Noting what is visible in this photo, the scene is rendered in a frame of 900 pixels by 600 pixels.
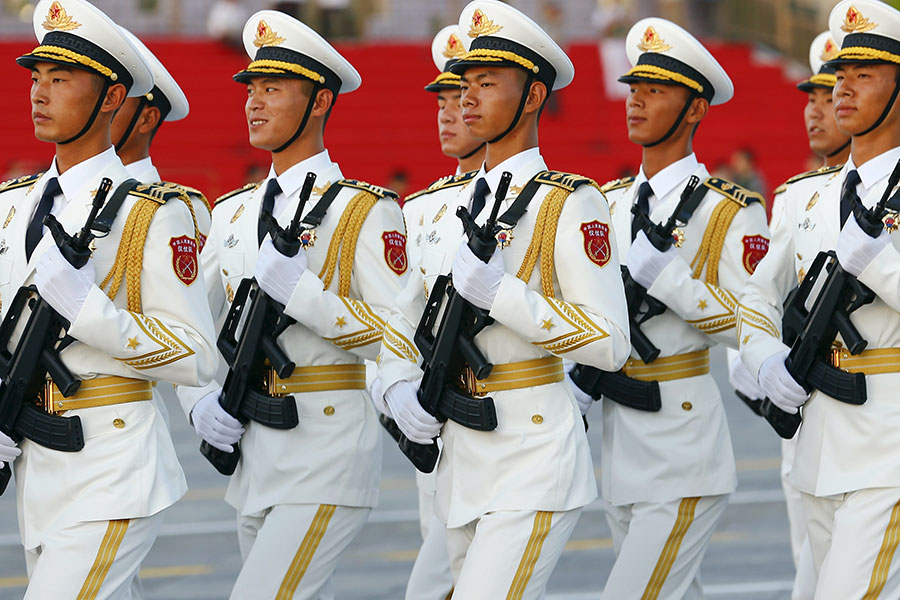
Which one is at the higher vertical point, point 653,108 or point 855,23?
point 855,23

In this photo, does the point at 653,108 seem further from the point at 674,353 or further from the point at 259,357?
the point at 259,357

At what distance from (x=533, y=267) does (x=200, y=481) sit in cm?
510

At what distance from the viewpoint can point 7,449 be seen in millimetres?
3910

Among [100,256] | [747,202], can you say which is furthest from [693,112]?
[100,256]

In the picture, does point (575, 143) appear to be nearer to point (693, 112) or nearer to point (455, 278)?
point (693, 112)

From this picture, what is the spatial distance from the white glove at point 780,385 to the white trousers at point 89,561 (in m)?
1.84

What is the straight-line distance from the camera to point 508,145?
14.1 feet

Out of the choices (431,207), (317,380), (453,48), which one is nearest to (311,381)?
(317,380)

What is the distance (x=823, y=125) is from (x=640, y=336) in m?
1.70

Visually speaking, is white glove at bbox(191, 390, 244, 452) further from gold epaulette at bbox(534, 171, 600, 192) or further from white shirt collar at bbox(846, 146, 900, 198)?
white shirt collar at bbox(846, 146, 900, 198)

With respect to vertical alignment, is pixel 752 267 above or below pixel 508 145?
below

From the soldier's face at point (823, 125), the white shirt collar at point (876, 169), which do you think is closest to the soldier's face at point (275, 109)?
the white shirt collar at point (876, 169)

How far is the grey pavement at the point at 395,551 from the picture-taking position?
6535 millimetres

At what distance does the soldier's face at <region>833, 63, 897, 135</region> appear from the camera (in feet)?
14.6
